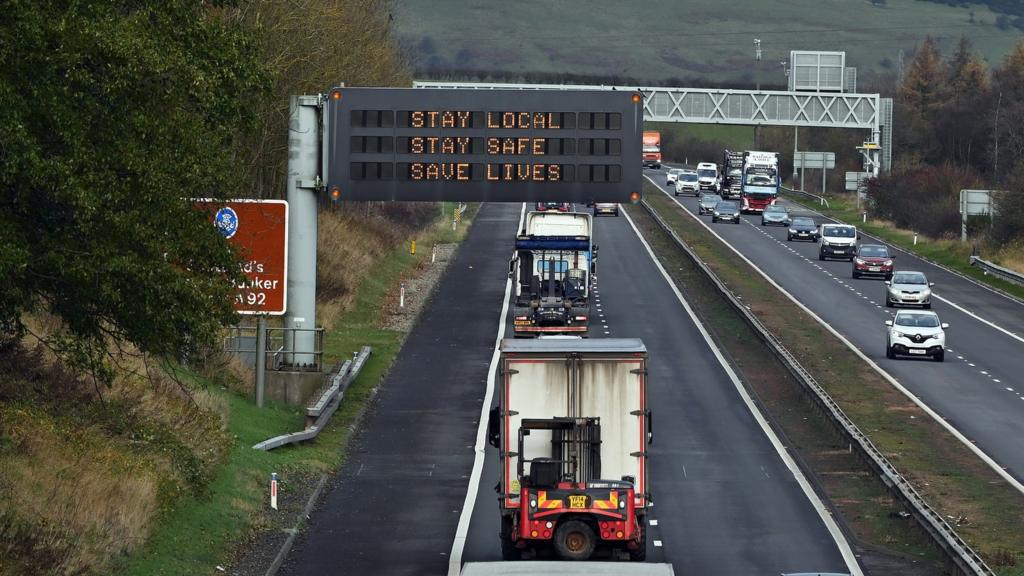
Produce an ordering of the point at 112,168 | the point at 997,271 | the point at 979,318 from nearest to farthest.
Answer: the point at 112,168 → the point at 979,318 → the point at 997,271


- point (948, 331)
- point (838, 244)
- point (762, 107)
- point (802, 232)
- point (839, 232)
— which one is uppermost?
point (762, 107)

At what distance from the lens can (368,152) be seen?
135ft

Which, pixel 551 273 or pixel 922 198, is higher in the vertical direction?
pixel 922 198

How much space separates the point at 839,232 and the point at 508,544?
62.5m

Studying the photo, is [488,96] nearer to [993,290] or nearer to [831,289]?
[831,289]

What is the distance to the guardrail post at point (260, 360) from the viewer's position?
1473 inches

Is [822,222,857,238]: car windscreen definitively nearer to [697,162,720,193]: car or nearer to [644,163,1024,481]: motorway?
[644,163,1024,481]: motorway

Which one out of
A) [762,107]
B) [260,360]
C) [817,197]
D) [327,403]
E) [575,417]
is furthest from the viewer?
[817,197]

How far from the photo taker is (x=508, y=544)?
23.7 m

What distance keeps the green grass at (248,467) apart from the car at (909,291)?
20180 mm

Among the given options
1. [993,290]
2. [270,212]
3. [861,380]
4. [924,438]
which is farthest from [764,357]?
[993,290]

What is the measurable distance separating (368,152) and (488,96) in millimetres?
3111

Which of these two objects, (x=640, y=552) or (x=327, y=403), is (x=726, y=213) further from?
(x=640, y=552)

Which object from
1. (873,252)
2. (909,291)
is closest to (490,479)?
(909,291)
